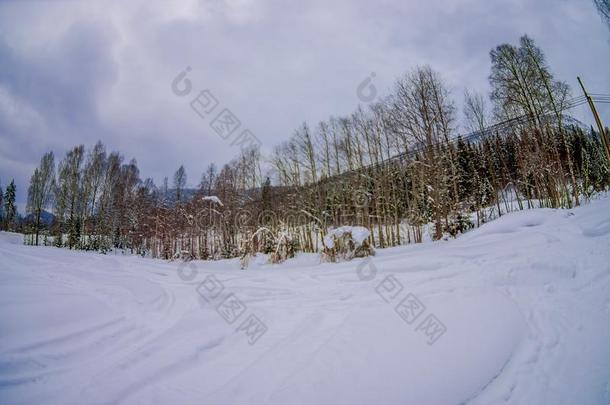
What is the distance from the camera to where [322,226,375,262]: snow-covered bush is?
408 inches

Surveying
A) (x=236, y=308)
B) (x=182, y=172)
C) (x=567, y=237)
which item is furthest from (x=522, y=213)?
(x=182, y=172)

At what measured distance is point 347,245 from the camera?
10547 mm

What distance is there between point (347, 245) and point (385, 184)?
22.0ft

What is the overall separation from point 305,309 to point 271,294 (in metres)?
1.31

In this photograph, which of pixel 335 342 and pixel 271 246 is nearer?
pixel 335 342

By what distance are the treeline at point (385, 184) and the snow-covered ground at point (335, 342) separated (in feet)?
25.8

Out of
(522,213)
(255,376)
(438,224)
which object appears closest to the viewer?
(255,376)

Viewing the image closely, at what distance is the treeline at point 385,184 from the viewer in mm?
12133

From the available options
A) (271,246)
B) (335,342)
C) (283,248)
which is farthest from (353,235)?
(335,342)

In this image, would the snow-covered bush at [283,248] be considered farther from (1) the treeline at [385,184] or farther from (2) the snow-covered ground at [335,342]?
(2) the snow-covered ground at [335,342]

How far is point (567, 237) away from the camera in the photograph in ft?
17.8

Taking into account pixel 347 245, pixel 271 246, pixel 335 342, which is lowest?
pixel 335 342

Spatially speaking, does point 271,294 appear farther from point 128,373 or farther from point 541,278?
point 541,278

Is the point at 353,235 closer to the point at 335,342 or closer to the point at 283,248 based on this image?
the point at 283,248
